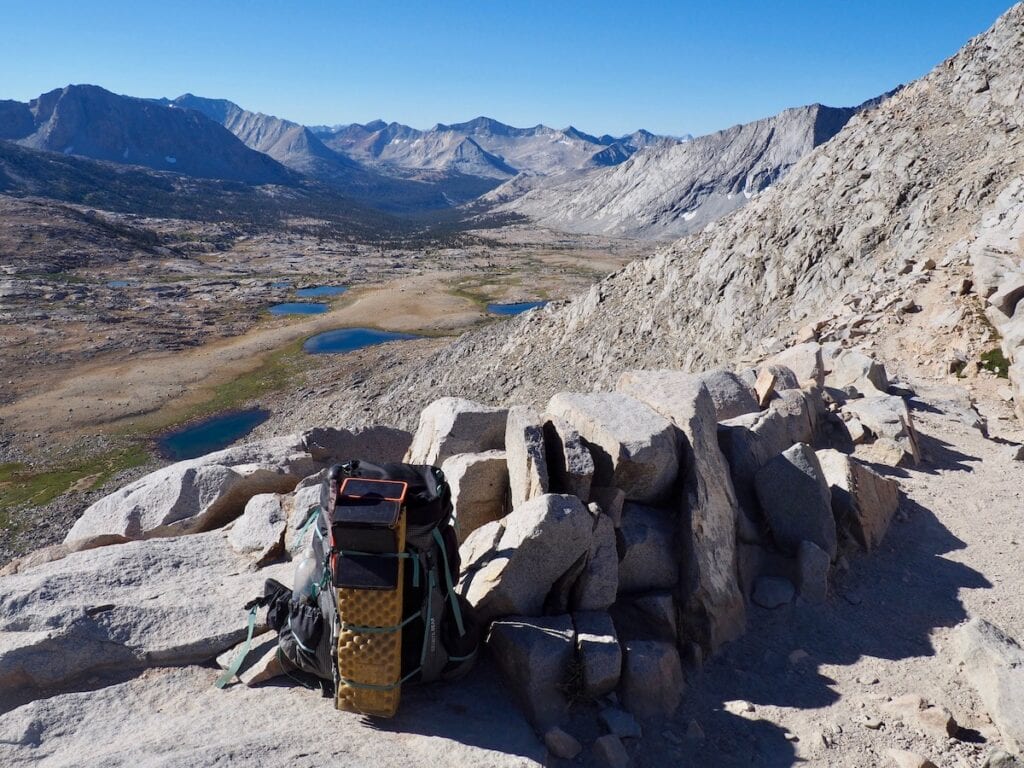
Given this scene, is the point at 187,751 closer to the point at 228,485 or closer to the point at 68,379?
the point at 228,485

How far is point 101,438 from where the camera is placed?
159 ft

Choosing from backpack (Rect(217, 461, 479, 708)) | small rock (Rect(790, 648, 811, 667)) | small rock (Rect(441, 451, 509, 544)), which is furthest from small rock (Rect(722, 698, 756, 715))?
small rock (Rect(441, 451, 509, 544))

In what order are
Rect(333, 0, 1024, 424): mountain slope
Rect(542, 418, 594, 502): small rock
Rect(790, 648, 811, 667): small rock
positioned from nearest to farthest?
1. Rect(790, 648, 811, 667): small rock
2. Rect(542, 418, 594, 502): small rock
3. Rect(333, 0, 1024, 424): mountain slope

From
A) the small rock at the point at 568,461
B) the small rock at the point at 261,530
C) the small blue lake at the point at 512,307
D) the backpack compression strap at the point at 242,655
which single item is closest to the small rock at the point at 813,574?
the small rock at the point at 568,461

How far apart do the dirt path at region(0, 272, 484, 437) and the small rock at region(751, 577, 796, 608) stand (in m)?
54.1

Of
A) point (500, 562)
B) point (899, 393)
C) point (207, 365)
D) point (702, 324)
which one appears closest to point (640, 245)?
point (207, 365)

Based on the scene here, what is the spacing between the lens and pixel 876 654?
334 inches

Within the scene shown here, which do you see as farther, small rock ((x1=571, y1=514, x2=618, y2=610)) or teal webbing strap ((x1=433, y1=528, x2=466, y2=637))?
small rock ((x1=571, y1=514, x2=618, y2=610))

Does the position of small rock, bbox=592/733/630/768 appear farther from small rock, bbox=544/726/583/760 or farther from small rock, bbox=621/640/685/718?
small rock, bbox=621/640/685/718

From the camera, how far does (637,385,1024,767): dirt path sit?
7.05 m

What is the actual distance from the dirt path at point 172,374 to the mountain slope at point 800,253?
21887mm

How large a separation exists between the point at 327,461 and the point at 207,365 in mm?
58815

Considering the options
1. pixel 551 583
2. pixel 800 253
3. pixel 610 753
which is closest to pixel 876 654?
pixel 610 753

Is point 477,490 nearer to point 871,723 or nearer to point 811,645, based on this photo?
point 811,645
